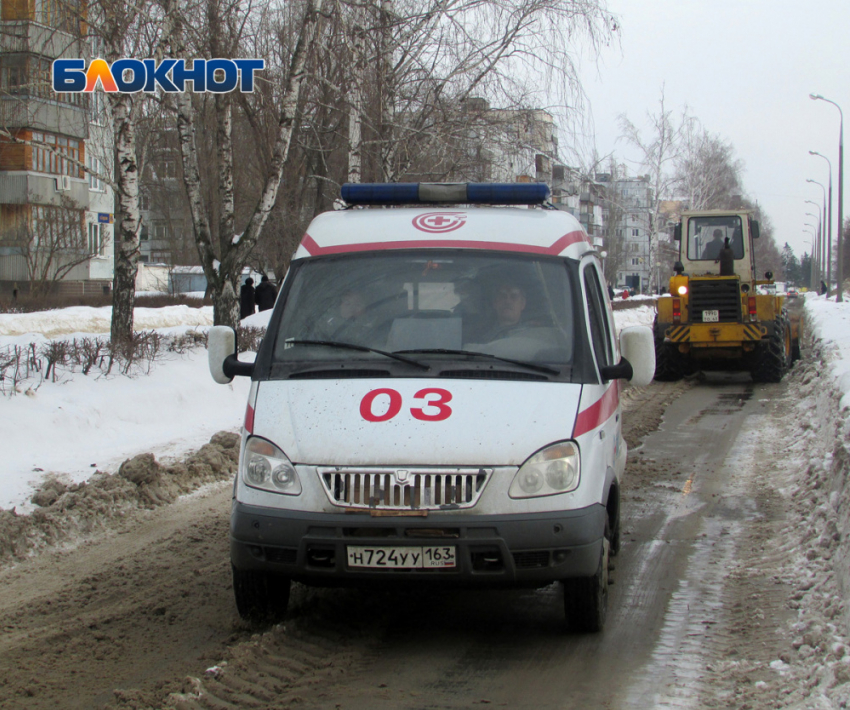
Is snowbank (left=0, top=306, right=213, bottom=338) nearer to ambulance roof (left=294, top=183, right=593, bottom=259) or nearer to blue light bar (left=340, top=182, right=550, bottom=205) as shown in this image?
blue light bar (left=340, top=182, right=550, bottom=205)

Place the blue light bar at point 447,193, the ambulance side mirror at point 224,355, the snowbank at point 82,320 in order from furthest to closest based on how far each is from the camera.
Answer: the snowbank at point 82,320 < the blue light bar at point 447,193 < the ambulance side mirror at point 224,355

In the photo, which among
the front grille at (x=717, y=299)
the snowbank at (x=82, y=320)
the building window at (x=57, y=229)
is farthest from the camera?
the building window at (x=57, y=229)

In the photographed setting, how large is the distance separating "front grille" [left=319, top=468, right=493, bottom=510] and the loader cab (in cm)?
1605

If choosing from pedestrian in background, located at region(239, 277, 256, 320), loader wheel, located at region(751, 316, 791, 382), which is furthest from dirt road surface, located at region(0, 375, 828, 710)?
pedestrian in background, located at region(239, 277, 256, 320)

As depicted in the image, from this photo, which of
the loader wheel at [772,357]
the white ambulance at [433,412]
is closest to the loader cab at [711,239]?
the loader wheel at [772,357]

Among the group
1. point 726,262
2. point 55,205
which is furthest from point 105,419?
point 55,205

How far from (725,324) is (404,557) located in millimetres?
14602

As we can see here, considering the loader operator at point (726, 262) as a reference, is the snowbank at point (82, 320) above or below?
below

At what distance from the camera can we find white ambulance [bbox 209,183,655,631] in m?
4.43

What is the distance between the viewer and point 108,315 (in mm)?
30781

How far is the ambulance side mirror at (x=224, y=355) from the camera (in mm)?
5480

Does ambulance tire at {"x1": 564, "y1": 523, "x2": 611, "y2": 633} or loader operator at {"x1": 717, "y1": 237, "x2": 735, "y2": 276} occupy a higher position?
loader operator at {"x1": 717, "y1": 237, "x2": 735, "y2": 276}

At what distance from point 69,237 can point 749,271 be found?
1174 inches

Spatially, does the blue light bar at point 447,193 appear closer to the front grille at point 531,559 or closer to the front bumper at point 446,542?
the front bumper at point 446,542
